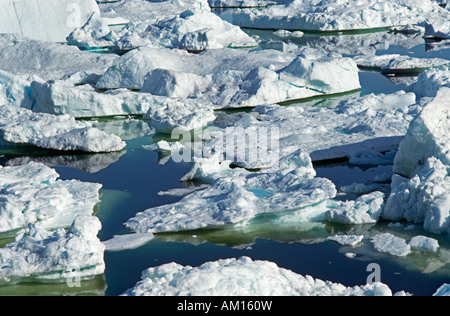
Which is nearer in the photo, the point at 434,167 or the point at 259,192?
the point at 434,167

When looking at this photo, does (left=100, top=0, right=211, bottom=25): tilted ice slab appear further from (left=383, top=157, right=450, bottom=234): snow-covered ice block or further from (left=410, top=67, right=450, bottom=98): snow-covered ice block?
(left=383, top=157, right=450, bottom=234): snow-covered ice block

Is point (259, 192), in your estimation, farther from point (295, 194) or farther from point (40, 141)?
point (40, 141)

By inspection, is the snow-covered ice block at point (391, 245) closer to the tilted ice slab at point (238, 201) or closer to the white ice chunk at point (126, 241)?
the tilted ice slab at point (238, 201)

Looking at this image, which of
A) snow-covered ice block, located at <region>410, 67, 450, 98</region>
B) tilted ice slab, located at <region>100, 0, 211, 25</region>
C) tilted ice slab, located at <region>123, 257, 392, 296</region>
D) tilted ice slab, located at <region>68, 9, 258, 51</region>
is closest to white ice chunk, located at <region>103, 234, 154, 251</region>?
tilted ice slab, located at <region>123, 257, 392, 296</region>

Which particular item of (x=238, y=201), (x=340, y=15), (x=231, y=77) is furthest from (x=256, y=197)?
(x=340, y=15)

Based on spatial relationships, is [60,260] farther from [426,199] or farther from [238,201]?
[426,199]

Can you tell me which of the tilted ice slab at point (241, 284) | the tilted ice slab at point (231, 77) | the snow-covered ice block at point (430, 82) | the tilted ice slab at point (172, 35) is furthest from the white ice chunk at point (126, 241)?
the tilted ice slab at point (172, 35)

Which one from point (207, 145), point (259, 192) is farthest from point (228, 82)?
point (259, 192)
